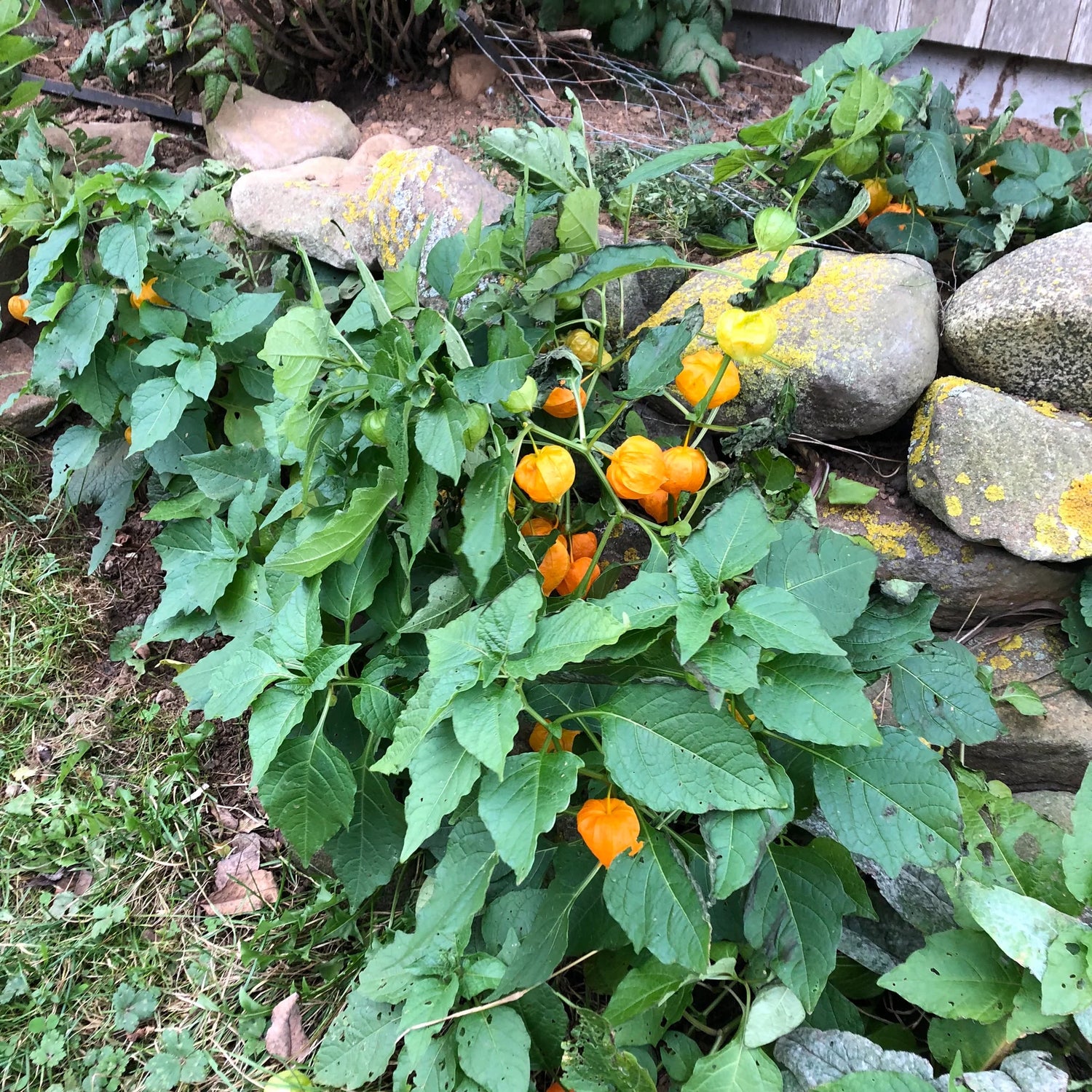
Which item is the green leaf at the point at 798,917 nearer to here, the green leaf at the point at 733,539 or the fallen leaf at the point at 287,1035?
the green leaf at the point at 733,539

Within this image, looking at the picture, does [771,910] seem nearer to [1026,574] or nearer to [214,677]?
[1026,574]

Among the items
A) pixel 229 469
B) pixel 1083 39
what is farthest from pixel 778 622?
pixel 1083 39

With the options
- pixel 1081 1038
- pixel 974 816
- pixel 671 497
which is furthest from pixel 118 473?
pixel 1081 1038

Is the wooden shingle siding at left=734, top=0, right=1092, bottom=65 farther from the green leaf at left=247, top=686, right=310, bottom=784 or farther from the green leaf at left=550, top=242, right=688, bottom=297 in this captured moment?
the green leaf at left=247, top=686, right=310, bottom=784

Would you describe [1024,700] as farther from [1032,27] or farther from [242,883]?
[1032,27]

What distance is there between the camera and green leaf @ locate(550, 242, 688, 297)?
1551 millimetres

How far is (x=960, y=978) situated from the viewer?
1248 millimetres

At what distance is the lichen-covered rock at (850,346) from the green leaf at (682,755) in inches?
32.2

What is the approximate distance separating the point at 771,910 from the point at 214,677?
108 cm

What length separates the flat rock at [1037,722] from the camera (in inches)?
67.1

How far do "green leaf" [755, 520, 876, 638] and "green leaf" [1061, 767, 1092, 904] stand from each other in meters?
0.42

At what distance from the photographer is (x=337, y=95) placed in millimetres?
3057

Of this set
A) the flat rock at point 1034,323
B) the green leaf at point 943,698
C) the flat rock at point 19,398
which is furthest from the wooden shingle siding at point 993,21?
the flat rock at point 19,398

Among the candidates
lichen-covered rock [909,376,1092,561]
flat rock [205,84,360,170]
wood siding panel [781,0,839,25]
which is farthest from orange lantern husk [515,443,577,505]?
wood siding panel [781,0,839,25]
